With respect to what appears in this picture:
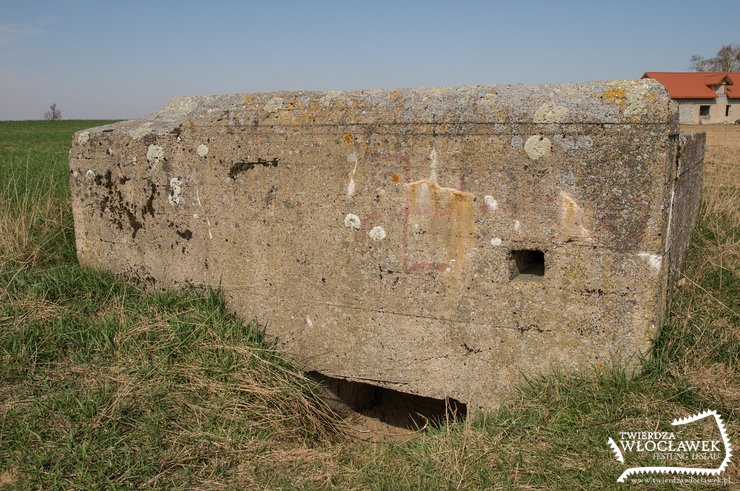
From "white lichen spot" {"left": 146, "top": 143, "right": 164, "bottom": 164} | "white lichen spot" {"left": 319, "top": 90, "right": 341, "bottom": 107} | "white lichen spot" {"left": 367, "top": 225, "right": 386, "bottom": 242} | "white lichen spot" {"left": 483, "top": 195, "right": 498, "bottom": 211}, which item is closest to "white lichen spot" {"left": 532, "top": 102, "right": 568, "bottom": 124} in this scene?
"white lichen spot" {"left": 483, "top": 195, "right": 498, "bottom": 211}

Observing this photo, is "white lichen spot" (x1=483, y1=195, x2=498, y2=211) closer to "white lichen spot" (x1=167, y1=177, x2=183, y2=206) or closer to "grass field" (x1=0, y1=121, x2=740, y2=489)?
"grass field" (x1=0, y1=121, x2=740, y2=489)

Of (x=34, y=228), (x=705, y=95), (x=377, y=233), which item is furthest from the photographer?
(x=705, y=95)

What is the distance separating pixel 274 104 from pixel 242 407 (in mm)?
1636

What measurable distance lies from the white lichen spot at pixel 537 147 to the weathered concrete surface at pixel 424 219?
0.03 feet

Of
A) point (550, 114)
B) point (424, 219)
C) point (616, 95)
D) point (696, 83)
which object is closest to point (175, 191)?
point (424, 219)

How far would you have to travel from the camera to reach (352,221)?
316 cm

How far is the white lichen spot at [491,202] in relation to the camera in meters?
2.83

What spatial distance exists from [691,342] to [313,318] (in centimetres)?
194

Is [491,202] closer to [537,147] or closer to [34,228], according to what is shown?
[537,147]

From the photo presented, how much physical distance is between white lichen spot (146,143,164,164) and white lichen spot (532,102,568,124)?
2238mm

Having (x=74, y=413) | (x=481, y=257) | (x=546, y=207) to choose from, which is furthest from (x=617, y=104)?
(x=74, y=413)

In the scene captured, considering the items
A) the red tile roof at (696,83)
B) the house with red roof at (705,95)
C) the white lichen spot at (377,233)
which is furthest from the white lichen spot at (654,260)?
the house with red roof at (705,95)

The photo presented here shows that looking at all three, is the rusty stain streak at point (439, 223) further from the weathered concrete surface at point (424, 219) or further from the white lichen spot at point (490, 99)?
the white lichen spot at point (490, 99)

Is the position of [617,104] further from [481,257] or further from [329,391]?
[329,391]
